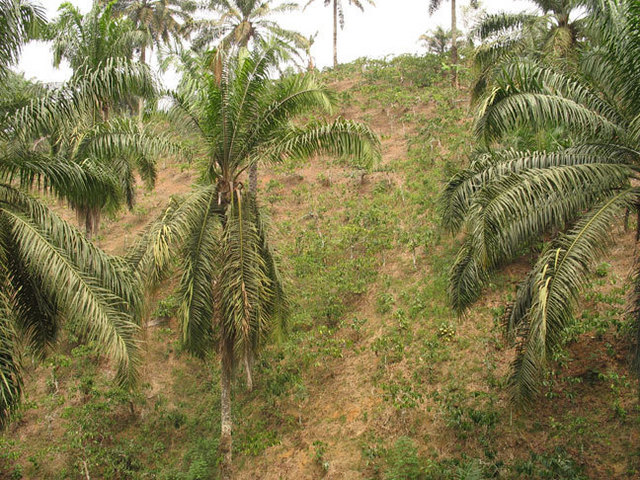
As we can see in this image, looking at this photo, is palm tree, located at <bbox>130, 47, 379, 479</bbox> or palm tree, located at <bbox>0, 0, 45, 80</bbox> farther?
palm tree, located at <bbox>130, 47, 379, 479</bbox>

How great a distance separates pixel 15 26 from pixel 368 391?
970cm

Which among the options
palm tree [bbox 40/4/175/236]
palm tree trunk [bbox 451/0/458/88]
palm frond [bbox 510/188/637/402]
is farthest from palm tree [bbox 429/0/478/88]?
palm frond [bbox 510/188/637/402]

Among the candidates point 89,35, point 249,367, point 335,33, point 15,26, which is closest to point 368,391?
point 249,367

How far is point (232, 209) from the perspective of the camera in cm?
997

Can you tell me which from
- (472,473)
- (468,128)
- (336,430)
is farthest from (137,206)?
(472,473)

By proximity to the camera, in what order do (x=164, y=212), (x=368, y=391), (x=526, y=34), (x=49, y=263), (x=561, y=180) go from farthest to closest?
(x=526, y=34)
(x=368, y=391)
(x=164, y=212)
(x=561, y=180)
(x=49, y=263)

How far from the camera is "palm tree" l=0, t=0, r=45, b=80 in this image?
7.33 m

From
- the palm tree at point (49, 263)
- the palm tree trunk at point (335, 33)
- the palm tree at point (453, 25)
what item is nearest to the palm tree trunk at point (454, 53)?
the palm tree at point (453, 25)

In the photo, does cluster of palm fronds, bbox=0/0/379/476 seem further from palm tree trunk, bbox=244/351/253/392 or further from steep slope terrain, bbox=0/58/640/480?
steep slope terrain, bbox=0/58/640/480

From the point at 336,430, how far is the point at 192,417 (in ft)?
13.8

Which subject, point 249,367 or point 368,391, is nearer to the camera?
point 249,367

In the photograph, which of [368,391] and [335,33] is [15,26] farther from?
[335,33]

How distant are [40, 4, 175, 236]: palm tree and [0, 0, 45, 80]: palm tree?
816mm

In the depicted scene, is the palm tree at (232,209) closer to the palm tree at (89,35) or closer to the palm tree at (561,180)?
the palm tree at (561,180)
